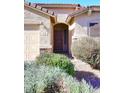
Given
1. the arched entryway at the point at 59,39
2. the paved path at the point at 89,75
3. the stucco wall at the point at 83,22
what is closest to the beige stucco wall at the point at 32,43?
the arched entryway at the point at 59,39

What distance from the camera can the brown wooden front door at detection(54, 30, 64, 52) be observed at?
4.59 meters

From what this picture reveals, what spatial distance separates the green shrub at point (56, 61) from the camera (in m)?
4.02

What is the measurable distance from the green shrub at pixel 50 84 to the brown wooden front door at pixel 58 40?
1.61 m

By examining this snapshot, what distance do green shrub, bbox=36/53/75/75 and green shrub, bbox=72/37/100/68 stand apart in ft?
2.86

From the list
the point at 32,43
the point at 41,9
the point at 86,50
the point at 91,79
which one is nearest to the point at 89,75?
the point at 91,79

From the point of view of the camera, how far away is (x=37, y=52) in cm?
445

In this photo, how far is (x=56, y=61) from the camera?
416 centimetres

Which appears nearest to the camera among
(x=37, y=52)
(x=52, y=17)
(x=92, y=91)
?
(x=92, y=91)

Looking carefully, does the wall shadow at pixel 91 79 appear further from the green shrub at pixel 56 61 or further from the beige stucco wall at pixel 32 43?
the beige stucco wall at pixel 32 43

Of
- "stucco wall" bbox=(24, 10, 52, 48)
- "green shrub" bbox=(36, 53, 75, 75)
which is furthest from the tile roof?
"green shrub" bbox=(36, 53, 75, 75)
